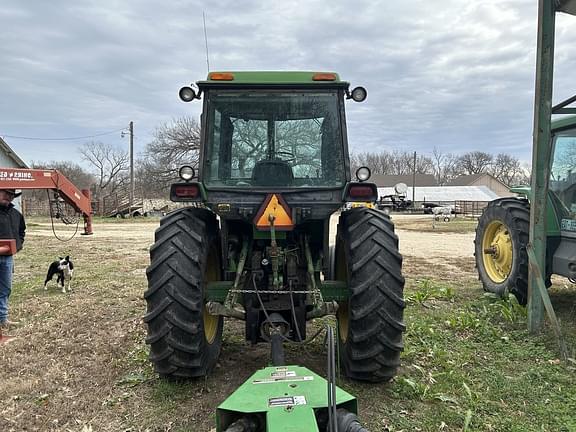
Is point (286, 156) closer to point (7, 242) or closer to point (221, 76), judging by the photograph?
point (221, 76)

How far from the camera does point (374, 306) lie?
3.67 meters

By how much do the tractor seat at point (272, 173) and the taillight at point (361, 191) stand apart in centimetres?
57

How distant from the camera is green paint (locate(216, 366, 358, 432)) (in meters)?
2.18

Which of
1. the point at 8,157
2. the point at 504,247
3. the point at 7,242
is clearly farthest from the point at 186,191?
the point at 8,157

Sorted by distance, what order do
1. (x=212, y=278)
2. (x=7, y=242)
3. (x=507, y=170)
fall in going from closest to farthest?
(x=212, y=278)
(x=7, y=242)
(x=507, y=170)

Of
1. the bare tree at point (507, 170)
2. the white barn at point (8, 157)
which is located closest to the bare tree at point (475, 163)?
the bare tree at point (507, 170)

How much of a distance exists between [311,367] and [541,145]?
135 inches

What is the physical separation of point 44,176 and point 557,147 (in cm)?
839

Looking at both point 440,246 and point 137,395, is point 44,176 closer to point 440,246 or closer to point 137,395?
point 137,395

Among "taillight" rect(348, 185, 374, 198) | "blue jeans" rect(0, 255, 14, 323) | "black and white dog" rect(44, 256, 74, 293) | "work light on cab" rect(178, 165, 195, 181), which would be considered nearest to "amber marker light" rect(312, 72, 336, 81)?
"taillight" rect(348, 185, 374, 198)

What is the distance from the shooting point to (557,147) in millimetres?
6488

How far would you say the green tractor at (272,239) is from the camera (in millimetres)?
3699

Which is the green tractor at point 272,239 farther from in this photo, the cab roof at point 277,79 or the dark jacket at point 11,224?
the dark jacket at point 11,224

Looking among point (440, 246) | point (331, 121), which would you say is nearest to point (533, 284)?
point (331, 121)
